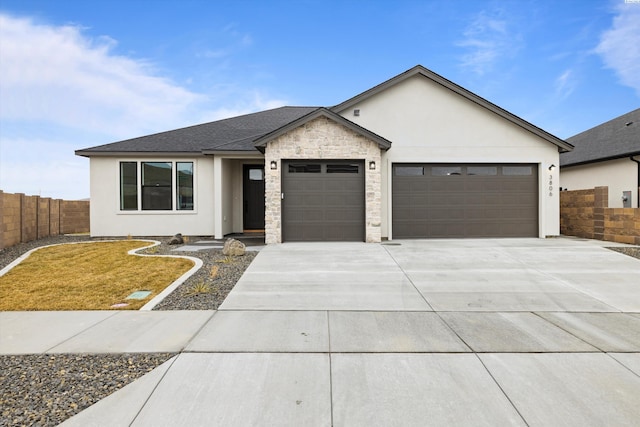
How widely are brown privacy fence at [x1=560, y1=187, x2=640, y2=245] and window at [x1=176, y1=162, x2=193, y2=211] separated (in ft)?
51.3

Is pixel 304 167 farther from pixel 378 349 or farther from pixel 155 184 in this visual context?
pixel 378 349

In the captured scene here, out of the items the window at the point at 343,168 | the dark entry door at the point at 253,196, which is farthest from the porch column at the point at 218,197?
the window at the point at 343,168

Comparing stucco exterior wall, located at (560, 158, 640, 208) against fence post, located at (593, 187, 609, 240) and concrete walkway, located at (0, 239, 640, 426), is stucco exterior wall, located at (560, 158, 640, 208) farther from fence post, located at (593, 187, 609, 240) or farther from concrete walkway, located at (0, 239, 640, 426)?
concrete walkway, located at (0, 239, 640, 426)

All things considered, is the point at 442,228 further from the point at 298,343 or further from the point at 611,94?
the point at 611,94

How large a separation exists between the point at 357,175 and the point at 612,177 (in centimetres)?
1303

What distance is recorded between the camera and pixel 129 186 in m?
13.1

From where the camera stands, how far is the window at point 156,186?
13.1 metres

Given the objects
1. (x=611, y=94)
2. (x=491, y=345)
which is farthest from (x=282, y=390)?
(x=611, y=94)

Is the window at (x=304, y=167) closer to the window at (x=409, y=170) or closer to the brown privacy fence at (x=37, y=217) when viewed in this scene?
the window at (x=409, y=170)

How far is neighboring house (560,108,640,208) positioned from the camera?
1381cm

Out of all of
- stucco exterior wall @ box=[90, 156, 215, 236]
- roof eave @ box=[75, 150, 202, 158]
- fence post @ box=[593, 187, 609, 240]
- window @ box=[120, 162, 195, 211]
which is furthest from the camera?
window @ box=[120, 162, 195, 211]

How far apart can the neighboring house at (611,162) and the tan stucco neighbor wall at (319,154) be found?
11330 mm

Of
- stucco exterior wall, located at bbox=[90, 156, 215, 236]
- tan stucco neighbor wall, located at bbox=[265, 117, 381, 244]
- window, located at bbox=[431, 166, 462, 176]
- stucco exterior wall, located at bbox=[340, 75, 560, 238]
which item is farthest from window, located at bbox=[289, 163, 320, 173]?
window, located at bbox=[431, 166, 462, 176]

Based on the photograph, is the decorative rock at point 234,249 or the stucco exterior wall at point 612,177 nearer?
the decorative rock at point 234,249
